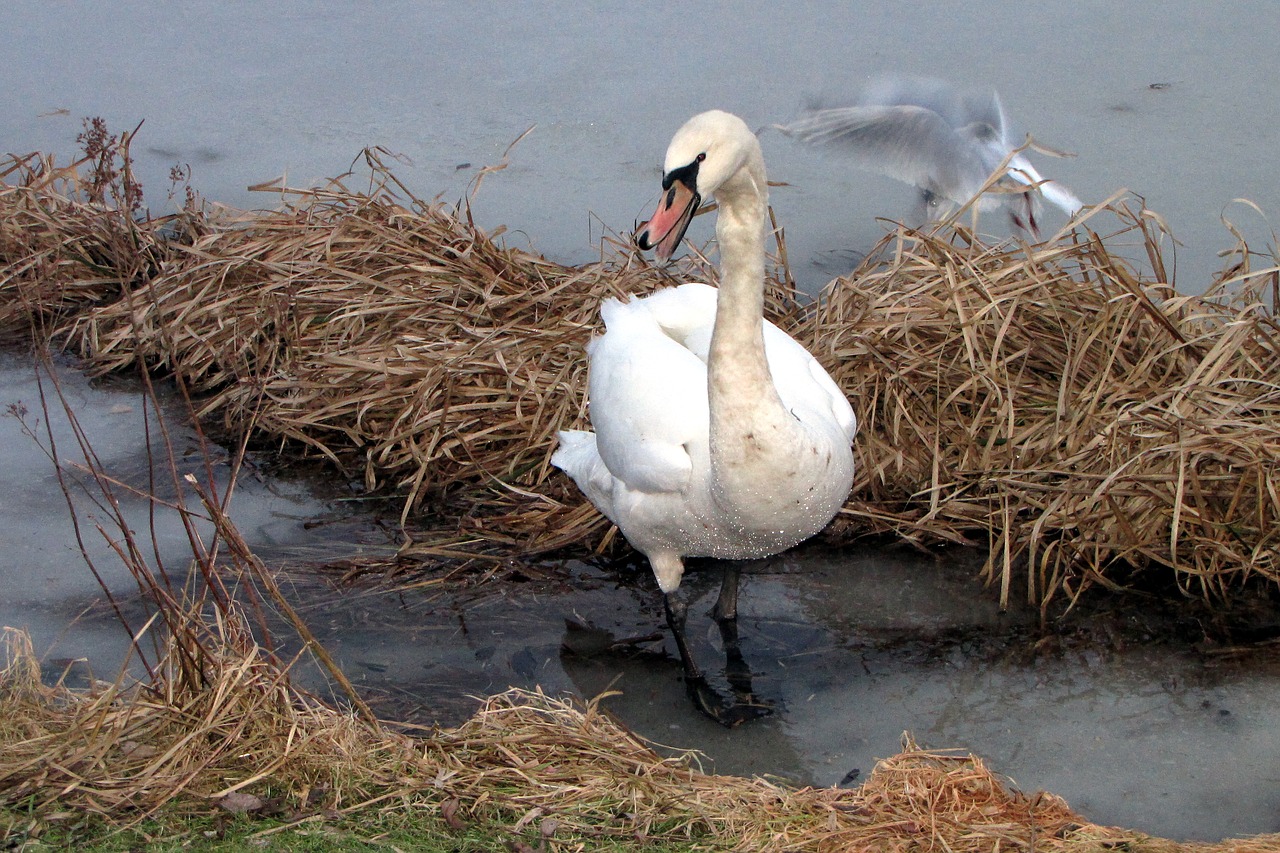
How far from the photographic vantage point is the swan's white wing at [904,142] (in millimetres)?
4520

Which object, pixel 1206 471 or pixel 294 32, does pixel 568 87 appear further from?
pixel 1206 471

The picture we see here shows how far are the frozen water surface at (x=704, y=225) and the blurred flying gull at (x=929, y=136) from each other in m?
0.22

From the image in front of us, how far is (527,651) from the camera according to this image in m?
3.07

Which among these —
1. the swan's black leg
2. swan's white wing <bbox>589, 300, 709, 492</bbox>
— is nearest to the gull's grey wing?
swan's white wing <bbox>589, 300, 709, 492</bbox>

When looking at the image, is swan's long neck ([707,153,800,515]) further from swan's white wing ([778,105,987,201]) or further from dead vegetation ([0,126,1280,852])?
swan's white wing ([778,105,987,201])

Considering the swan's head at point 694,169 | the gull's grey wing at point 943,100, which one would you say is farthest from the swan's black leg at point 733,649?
the gull's grey wing at point 943,100

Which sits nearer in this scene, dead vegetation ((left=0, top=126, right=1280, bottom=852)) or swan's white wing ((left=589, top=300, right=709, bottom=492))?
dead vegetation ((left=0, top=126, right=1280, bottom=852))

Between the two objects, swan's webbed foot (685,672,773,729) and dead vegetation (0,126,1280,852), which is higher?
dead vegetation (0,126,1280,852)

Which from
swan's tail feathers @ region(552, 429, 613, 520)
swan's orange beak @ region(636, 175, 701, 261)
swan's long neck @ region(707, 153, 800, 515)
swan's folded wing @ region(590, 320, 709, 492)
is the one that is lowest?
swan's tail feathers @ region(552, 429, 613, 520)

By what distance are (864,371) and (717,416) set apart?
1.27 metres

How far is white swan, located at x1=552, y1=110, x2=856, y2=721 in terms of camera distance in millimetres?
2510

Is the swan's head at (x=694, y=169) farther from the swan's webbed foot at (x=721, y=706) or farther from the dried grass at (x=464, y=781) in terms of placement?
the swan's webbed foot at (x=721, y=706)

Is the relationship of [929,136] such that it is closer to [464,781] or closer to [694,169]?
[694,169]

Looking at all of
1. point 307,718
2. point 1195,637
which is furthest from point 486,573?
point 1195,637
